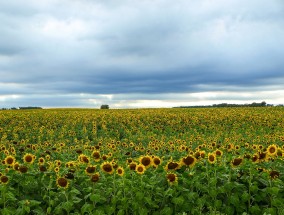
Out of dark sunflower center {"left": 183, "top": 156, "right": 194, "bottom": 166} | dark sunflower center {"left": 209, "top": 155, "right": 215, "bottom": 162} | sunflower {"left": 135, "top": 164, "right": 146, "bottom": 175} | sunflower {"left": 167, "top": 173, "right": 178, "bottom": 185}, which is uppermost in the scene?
dark sunflower center {"left": 209, "top": 155, "right": 215, "bottom": 162}

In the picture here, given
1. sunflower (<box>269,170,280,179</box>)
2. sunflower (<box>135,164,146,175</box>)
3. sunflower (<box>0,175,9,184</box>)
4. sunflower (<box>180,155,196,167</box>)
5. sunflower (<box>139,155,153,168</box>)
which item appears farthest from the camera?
sunflower (<box>180,155,196,167</box>)

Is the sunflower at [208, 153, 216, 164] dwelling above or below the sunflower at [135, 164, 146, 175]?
above

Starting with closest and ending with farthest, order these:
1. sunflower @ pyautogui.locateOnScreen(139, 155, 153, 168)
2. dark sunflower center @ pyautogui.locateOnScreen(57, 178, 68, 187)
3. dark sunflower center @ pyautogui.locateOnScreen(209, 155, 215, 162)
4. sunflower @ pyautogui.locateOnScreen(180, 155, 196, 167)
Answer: dark sunflower center @ pyautogui.locateOnScreen(57, 178, 68, 187) → sunflower @ pyautogui.locateOnScreen(139, 155, 153, 168) → dark sunflower center @ pyautogui.locateOnScreen(209, 155, 215, 162) → sunflower @ pyautogui.locateOnScreen(180, 155, 196, 167)

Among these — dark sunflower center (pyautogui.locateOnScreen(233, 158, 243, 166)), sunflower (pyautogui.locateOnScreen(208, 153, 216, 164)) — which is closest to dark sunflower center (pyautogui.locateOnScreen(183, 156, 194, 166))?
sunflower (pyautogui.locateOnScreen(208, 153, 216, 164))

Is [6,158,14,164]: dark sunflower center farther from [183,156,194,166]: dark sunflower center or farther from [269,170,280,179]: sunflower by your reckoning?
[269,170,280,179]: sunflower

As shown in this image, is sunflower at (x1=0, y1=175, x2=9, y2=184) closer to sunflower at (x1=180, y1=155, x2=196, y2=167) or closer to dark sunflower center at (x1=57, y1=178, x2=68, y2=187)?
dark sunflower center at (x1=57, y1=178, x2=68, y2=187)

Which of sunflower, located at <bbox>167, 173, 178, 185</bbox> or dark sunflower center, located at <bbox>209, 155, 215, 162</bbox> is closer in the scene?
sunflower, located at <bbox>167, 173, 178, 185</bbox>

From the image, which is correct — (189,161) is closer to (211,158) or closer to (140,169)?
(211,158)

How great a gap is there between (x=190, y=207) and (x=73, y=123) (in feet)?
68.2

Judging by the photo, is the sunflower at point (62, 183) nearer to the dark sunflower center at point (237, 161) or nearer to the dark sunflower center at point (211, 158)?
the dark sunflower center at point (211, 158)

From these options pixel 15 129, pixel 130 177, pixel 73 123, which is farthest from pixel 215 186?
pixel 73 123

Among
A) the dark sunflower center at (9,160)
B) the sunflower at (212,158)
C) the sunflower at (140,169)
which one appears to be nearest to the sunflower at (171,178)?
the sunflower at (140,169)

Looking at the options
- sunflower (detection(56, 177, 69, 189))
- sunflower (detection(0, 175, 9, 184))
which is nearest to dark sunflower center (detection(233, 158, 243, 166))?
sunflower (detection(56, 177, 69, 189))

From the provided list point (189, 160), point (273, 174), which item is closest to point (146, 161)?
point (189, 160)
